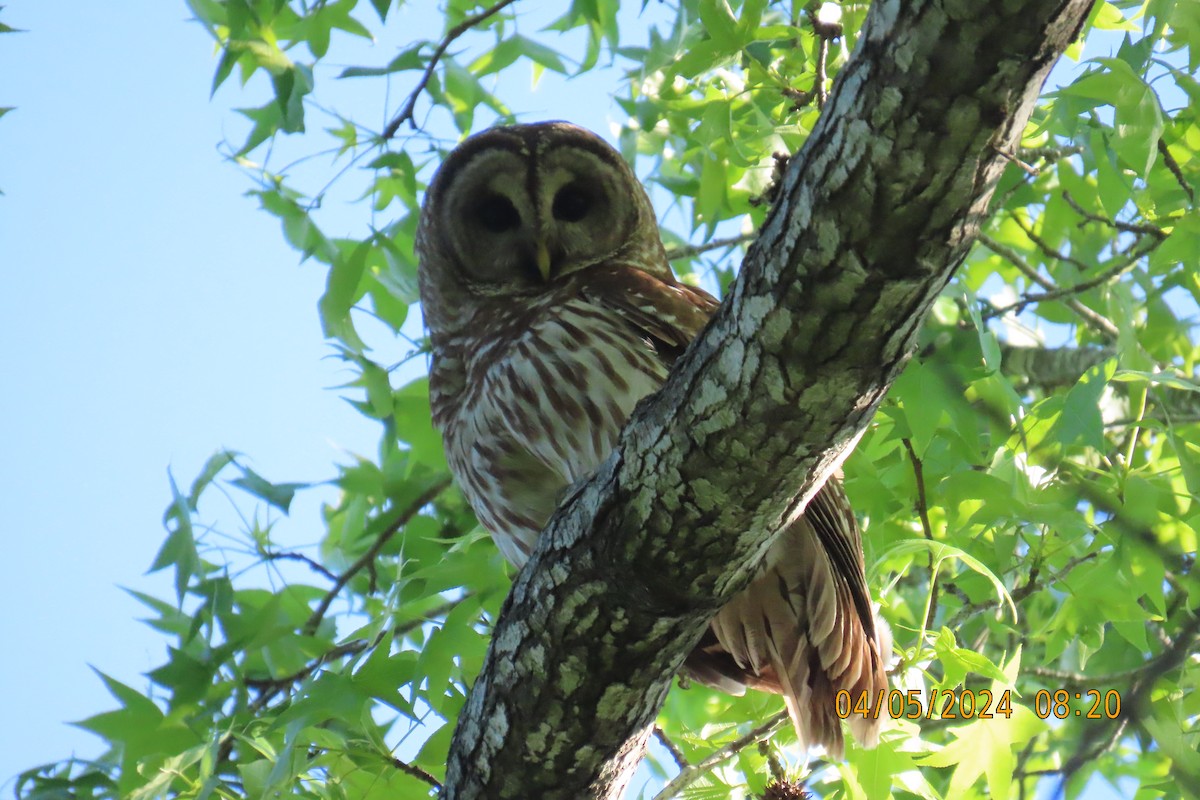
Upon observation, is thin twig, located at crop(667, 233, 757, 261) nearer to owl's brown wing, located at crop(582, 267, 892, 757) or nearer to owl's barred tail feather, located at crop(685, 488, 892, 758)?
owl's brown wing, located at crop(582, 267, 892, 757)

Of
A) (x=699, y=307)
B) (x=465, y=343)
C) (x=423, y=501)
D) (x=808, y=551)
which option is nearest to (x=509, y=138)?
(x=465, y=343)

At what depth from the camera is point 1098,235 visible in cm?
412

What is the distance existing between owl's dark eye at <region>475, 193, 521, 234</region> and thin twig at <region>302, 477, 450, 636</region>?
87cm

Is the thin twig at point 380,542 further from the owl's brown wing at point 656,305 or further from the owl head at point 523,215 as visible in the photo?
the owl's brown wing at point 656,305

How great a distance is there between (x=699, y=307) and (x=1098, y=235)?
2.01 m

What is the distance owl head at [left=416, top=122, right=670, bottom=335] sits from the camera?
3.39m

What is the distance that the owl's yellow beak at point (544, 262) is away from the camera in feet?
10.7

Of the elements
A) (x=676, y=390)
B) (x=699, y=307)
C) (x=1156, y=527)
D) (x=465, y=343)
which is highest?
(x=465, y=343)

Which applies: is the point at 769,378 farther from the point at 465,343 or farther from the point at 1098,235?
the point at 1098,235

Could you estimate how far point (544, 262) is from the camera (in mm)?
3273

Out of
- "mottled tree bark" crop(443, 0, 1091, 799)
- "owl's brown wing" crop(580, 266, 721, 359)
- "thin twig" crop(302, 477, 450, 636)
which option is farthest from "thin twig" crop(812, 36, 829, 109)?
"thin twig" crop(302, 477, 450, 636)
